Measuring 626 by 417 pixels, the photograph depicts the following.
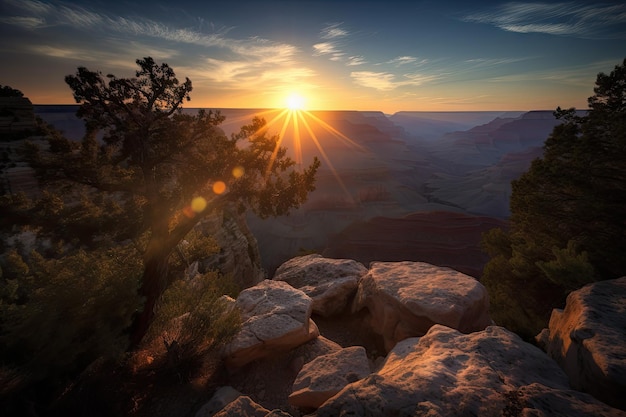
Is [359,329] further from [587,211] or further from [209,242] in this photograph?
[587,211]

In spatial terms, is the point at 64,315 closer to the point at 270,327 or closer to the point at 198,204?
the point at 198,204

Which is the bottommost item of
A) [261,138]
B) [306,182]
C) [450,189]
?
[450,189]

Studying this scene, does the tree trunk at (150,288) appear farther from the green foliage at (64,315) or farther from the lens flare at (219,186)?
the lens flare at (219,186)

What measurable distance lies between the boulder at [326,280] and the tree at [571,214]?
6.07 m

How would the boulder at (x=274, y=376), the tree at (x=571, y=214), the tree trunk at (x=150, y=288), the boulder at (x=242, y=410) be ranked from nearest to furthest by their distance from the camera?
1. the boulder at (x=242, y=410)
2. the boulder at (x=274, y=376)
3. the tree trunk at (x=150, y=288)
4. the tree at (x=571, y=214)

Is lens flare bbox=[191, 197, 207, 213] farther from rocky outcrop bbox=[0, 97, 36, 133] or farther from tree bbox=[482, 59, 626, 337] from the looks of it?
rocky outcrop bbox=[0, 97, 36, 133]

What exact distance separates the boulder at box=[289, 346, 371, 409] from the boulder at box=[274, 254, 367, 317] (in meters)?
4.31

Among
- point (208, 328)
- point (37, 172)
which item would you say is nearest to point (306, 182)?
point (208, 328)

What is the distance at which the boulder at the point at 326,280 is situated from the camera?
11.0 m

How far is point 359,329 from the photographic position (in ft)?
33.2

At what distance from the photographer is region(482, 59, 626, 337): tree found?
9.05 metres

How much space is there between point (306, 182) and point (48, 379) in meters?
7.37

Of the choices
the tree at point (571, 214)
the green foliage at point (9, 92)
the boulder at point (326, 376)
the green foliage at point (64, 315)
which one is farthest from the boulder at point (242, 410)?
the green foliage at point (9, 92)

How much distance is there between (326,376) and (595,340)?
463 cm
